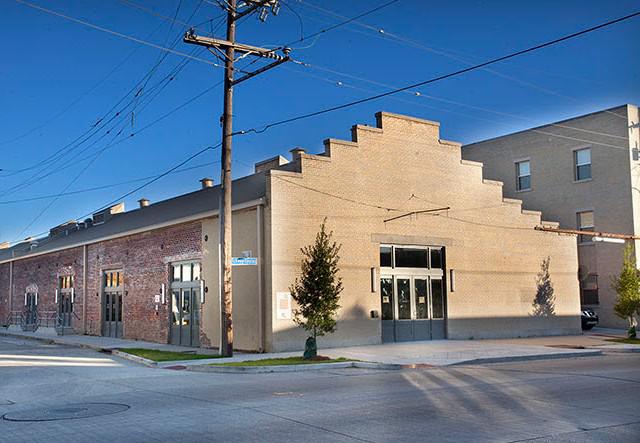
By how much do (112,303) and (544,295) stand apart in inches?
827

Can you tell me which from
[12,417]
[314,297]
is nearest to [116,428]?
[12,417]

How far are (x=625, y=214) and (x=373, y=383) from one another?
2716cm

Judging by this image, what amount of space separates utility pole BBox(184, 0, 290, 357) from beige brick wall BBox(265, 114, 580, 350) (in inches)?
84.9

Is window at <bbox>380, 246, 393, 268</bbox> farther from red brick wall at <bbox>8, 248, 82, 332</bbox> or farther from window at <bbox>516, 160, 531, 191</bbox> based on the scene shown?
red brick wall at <bbox>8, 248, 82, 332</bbox>

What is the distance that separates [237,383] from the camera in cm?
1620

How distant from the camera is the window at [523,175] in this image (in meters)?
43.5

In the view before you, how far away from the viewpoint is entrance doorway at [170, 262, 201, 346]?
28.0 m

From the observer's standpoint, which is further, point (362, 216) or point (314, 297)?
point (362, 216)

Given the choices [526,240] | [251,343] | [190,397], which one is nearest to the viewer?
[190,397]

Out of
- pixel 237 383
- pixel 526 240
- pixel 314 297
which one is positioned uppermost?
pixel 526 240

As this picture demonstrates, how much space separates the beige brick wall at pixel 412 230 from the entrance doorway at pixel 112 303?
1232 centimetres

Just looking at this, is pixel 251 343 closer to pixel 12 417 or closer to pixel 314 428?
pixel 12 417

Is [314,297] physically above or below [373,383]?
above

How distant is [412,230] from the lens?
28.4 meters
